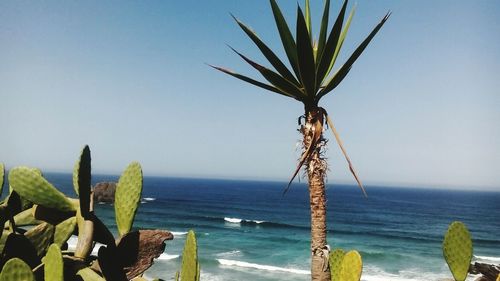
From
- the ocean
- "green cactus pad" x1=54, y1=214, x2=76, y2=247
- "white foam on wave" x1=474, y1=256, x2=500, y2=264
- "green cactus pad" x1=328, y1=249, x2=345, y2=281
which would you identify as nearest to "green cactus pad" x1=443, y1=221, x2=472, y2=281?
"green cactus pad" x1=328, y1=249, x2=345, y2=281

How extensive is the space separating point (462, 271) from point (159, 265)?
21384 mm

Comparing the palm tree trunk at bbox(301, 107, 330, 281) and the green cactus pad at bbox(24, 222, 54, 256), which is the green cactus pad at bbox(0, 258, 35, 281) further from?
the palm tree trunk at bbox(301, 107, 330, 281)

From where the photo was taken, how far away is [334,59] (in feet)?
11.0

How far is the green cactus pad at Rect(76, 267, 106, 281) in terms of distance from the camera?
203cm

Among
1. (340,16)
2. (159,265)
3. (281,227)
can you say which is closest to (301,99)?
(340,16)

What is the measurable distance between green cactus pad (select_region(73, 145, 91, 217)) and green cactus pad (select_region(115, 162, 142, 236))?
0.78 feet

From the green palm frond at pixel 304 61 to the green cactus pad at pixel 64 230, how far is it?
5.07 feet

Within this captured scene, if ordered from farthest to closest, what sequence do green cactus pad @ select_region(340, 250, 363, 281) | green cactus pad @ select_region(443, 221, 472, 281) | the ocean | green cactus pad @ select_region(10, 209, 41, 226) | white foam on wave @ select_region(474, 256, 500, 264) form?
white foam on wave @ select_region(474, 256, 500, 264) → the ocean → green cactus pad @ select_region(443, 221, 472, 281) → green cactus pad @ select_region(340, 250, 363, 281) → green cactus pad @ select_region(10, 209, 41, 226)

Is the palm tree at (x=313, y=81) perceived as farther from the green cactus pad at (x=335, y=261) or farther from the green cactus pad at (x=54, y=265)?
the green cactus pad at (x=54, y=265)

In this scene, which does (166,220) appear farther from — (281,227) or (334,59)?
(334,59)

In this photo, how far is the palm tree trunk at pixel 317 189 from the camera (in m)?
3.32

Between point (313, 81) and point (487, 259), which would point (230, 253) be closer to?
point (487, 259)

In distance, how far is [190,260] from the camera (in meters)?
2.13

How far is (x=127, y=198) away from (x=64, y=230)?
37cm
